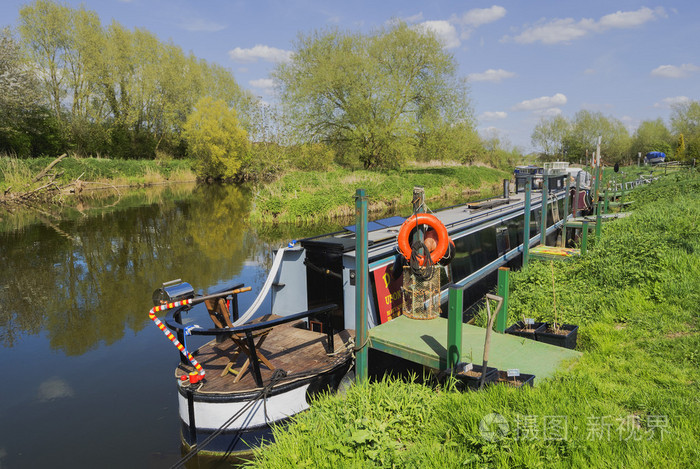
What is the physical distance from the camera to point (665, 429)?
3.06 meters

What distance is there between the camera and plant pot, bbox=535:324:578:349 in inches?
209

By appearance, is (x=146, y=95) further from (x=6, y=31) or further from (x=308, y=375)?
(x=308, y=375)

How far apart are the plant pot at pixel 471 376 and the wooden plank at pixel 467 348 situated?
0.19m

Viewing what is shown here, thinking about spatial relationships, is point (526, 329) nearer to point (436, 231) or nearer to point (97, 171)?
point (436, 231)

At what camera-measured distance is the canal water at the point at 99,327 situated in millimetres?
4824

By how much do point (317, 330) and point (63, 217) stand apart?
18.6 metres

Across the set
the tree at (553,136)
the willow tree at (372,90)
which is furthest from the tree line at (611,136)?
the willow tree at (372,90)

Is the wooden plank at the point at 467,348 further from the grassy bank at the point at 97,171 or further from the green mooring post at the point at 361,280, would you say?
the grassy bank at the point at 97,171

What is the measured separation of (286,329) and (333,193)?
48.9 feet

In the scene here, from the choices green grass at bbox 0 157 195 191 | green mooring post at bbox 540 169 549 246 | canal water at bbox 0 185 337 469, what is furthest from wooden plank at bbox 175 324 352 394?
green grass at bbox 0 157 195 191

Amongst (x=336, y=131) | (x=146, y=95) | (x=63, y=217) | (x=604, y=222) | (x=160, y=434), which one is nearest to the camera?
(x=160, y=434)

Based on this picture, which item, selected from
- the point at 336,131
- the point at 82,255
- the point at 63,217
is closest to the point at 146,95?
the point at 336,131

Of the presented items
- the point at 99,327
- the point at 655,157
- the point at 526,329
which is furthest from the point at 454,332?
the point at 655,157

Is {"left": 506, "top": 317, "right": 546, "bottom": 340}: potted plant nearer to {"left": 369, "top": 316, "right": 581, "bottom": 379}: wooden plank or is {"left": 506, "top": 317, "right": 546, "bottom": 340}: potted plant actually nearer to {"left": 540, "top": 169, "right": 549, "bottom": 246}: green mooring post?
{"left": 369, "top": 316, "right": 581, "bottom": 379}: wooden plank
